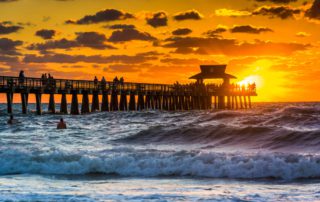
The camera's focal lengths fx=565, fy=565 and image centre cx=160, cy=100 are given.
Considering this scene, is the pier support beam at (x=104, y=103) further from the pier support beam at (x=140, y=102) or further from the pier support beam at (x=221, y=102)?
the pier support beam at (x=221, y=102)

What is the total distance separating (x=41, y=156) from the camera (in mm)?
16422

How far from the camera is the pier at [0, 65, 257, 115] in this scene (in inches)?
1742

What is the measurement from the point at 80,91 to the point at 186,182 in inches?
1498

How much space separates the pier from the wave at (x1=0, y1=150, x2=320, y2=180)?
2653 cm

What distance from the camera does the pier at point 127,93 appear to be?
A: 1742 inches

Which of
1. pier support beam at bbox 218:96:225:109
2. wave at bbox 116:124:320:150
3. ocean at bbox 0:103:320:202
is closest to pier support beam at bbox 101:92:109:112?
pier support beam at bbox 218:96:225:109

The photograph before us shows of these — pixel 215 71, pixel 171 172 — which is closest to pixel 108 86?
pixel 215 71

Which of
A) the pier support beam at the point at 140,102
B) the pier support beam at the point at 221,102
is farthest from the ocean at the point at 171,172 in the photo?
the pier support beam at the point at 221,102

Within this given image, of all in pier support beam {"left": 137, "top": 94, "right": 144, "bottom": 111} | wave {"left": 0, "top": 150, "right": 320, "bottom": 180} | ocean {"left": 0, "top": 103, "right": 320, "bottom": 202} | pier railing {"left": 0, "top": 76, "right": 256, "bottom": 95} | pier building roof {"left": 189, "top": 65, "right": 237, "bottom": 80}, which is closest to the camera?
ocean {"left": 0, "top": 103, "right": 320, "bottom": 202}

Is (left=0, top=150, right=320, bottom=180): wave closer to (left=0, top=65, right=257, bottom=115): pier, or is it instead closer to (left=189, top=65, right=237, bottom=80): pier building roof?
(left=0, top=65, right=257, bottom=115): pier

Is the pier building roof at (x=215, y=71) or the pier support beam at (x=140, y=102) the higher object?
the pier building roof at (x=215, y=71)

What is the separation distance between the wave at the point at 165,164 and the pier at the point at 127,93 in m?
26.5

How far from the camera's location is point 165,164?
14906 mm

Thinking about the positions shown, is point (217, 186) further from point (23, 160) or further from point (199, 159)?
point (23, 160)
